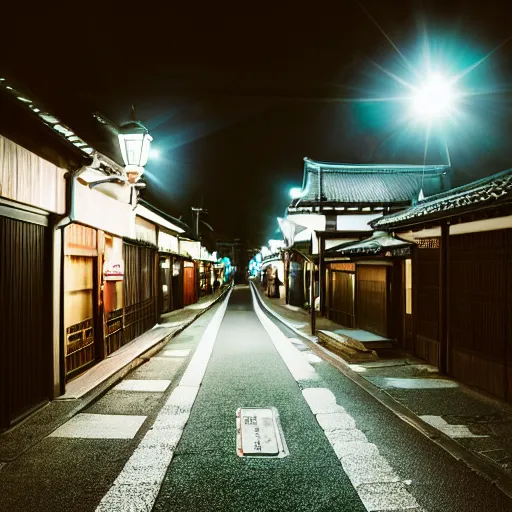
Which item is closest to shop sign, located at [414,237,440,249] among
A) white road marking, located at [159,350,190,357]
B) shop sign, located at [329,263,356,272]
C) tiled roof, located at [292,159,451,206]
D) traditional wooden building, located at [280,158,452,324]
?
traditional wooden building, located at [280,158,452,324]

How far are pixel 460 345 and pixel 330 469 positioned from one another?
6440mm

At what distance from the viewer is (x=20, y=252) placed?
754 cm

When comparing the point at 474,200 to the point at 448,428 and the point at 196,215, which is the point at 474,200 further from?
the point at 196,215

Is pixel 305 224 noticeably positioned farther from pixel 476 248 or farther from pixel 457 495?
pixel 457 495

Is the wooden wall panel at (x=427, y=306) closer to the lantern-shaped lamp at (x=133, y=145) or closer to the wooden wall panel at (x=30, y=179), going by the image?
the lantern-shaped lamp at (x=133, y=145)

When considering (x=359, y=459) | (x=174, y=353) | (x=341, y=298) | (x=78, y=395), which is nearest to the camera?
(x=359, y=459)

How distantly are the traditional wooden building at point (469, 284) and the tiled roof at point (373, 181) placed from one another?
15.4 metres

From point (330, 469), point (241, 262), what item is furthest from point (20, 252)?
point (241, 262)

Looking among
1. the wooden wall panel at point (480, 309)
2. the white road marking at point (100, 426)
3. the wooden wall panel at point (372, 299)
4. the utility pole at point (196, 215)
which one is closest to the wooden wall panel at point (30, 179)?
the white road marking at point (100, 426)

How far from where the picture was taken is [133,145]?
11109 mm

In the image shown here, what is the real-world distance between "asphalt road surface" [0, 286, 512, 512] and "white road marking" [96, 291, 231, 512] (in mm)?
17

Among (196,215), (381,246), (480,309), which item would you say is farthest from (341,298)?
(196,215)

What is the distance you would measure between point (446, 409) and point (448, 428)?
109 cm

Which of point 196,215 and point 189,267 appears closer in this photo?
point 189,267
